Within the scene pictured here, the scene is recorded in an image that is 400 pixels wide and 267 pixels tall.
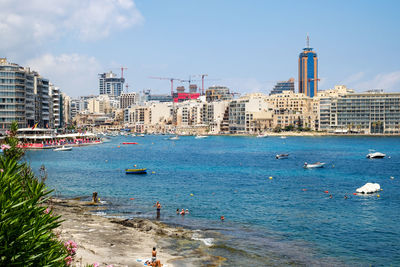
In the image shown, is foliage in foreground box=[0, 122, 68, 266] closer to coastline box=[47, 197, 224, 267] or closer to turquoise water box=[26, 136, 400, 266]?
coastline box=[47, 197, 224, 267]

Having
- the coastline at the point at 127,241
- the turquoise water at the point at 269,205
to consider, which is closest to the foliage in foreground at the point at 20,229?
the coastline at the point at 127,241

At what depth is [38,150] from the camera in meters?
143

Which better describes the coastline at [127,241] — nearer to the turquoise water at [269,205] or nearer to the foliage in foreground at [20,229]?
the turquoise water at [269,205]

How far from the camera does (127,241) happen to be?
36.2 meters

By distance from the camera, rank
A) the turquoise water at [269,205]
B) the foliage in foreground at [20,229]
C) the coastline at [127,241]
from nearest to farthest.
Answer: the foliage in foreground at [20,229], the coastline at [127,241], the turquoise water at [269,205]

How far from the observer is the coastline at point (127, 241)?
3086 centimetres

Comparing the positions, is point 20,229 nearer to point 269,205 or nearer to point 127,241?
point 127,241

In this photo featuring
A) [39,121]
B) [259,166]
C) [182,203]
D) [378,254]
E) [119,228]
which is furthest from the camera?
[39,121]

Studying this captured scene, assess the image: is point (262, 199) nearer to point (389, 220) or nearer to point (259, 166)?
point (389, 220)

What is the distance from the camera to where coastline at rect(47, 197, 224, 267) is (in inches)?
1215

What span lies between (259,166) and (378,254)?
7009 cm

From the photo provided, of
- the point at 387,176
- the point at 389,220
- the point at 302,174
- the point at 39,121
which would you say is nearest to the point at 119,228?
the point at 389,220

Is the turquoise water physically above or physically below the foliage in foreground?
below

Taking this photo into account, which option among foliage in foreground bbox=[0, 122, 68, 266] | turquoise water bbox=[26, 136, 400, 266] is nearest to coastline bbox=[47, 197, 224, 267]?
turquoise water bbox=[26, 136, 400, 266]
